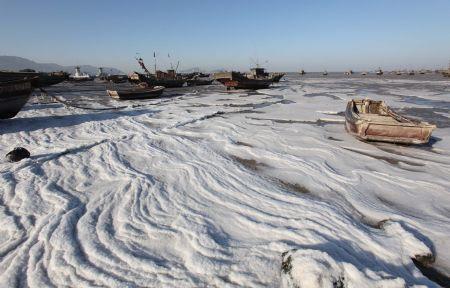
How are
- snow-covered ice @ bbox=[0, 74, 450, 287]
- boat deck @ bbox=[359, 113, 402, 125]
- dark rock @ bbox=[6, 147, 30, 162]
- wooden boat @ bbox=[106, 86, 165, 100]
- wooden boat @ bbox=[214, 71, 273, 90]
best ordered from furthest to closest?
wooden boat @ bbox=[214, 71, 273, 90] < wooden boat @ bbox=[106, 86, 165, 100] < boat deck @ bbox=[359, 113, 402, 125] < dark rock @ bbox=[6, 147, 30, 162] < snow-covered ice @ bbox=[0, 74, 450, 287]

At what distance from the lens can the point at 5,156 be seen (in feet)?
25.4

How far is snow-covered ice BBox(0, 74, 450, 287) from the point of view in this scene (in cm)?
347

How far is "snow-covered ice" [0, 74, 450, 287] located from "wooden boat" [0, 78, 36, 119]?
3454 mm

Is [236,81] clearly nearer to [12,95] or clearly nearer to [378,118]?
[378,118]

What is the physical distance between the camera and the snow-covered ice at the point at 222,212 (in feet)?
11.4

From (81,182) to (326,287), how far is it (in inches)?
204

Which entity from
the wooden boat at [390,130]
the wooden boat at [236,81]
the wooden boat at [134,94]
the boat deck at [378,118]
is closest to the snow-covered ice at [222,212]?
the wooden boat at [390,130]

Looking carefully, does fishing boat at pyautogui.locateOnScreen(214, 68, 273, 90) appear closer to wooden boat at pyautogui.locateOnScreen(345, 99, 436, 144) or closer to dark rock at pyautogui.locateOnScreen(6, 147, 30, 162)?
wooden boat at pyautogui.locateOnScreen(345, 99, 436, 144)

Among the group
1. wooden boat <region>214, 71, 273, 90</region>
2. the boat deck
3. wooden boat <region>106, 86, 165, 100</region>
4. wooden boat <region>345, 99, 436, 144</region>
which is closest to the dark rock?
wooden boat <region>345, 99, 436, 144</region>

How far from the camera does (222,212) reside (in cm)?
498

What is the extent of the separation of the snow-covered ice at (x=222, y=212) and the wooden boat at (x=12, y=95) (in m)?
3.45

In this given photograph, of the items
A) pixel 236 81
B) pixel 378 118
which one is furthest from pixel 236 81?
pixel 378 118

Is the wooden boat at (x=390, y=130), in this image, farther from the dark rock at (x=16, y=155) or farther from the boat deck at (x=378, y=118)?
the dark rock at (x=16, y=155)

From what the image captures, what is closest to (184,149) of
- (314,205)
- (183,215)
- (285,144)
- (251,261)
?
(285,144)
